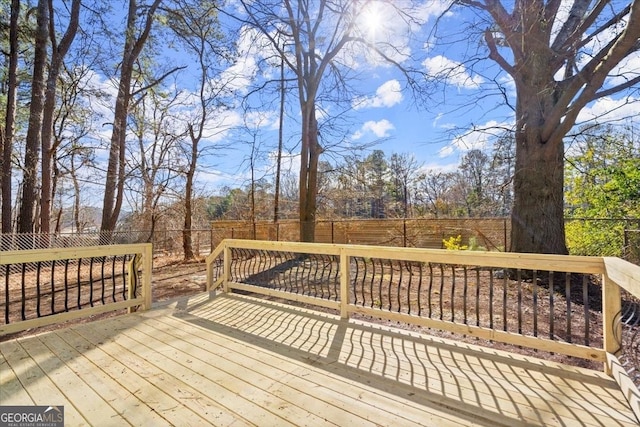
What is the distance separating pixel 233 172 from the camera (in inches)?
508

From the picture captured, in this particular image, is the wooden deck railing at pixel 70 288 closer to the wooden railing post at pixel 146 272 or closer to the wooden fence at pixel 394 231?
the wooden railing post at pixel 146 272

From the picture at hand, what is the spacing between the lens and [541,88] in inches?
205

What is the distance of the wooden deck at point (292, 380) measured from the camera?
5.83 ft

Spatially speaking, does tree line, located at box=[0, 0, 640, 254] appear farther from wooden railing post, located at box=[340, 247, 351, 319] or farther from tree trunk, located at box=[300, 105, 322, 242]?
wooden railing post, located at box=[340, 247, 351, 319]

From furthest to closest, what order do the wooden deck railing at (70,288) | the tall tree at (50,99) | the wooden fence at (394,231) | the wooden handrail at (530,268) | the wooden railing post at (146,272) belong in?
the wooden fence at (394,231) < the tall tree at (50,99) < the wooden railing post at (146,272) < the wooden deck railing at (70,288) < the wooden handrail at (530,268)

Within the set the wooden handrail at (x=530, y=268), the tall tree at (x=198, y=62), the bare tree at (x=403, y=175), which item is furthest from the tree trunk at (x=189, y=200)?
the bare tree at (x=403, y=175)

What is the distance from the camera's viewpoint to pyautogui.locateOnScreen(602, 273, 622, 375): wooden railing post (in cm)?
210

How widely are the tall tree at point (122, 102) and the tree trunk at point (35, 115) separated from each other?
6.26 ft

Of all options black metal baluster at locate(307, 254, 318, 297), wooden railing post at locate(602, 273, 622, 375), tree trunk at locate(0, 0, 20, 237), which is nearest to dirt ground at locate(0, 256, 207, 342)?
black metal baluster at locate(307, 254, 318, 297)

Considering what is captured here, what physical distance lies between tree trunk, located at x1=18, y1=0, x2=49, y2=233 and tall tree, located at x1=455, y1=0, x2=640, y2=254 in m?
11.8

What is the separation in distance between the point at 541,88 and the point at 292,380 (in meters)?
5.89

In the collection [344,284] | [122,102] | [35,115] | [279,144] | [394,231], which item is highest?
[122,102]

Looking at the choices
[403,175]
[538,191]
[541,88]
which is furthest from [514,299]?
[403,175]

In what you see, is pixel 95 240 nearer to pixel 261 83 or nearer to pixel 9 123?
pixel 9 123
